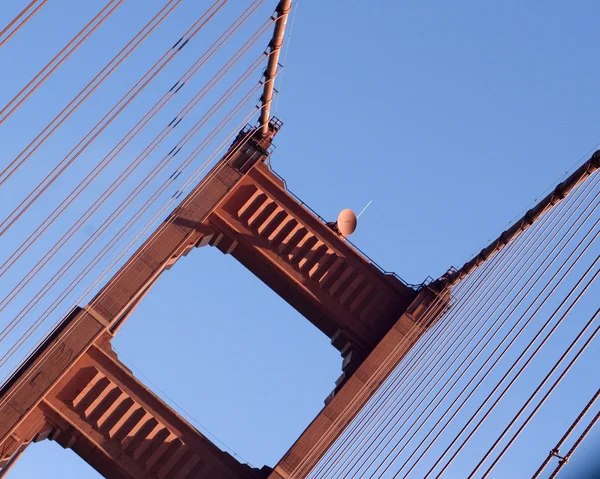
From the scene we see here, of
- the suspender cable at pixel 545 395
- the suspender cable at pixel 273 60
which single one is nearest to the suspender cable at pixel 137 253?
the suspender cable at pixel 273 60

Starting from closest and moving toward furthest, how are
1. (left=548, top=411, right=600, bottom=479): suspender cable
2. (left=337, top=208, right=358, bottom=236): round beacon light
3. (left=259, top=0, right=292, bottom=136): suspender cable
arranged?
(left=548, top=411, right=600, bottom=479): suspender cable → (left=259, top=0, right=292, bottom=136): suspender cable → (left=337, top=208, right=358, bottom=236): round beacon light

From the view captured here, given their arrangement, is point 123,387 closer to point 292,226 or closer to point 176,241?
point 176,241

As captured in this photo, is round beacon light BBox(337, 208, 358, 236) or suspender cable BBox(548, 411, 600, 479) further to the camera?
round beacon light BBox(337, 208, 358, 236)

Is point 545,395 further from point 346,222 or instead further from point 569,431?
point 346,222

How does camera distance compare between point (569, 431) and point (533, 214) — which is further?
point (533, 214)

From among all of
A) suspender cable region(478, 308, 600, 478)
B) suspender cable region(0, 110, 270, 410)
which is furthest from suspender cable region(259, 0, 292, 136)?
suspender cable region(478, 308, 600, 478)

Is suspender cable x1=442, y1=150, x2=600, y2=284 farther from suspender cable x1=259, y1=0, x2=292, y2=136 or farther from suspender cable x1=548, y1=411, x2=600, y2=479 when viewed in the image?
suspender cable x1=548, y1=411, x2=600, y2=479

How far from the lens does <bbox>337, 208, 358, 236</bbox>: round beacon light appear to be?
2320 cm

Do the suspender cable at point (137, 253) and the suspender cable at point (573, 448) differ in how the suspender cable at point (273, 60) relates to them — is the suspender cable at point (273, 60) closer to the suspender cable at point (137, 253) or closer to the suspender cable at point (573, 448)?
the suspender cable at point (137, 253)

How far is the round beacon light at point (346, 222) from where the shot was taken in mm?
23203

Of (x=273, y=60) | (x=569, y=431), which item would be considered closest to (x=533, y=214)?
(x=273, y=60)

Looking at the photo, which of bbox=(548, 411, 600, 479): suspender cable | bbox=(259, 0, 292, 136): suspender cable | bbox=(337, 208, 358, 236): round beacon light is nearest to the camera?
bbox=(548, 411, 600, 479): suspender cable

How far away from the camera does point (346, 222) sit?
919 inches

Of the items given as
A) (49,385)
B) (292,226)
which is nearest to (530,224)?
(292,226)
